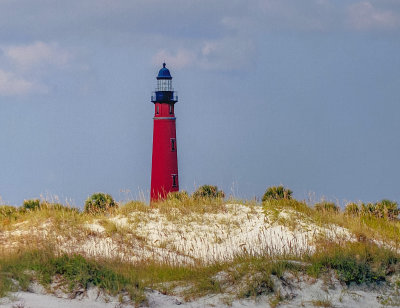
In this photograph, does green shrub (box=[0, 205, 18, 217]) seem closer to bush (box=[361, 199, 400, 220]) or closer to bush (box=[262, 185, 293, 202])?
bush (box=[262, 185, 293, 202])

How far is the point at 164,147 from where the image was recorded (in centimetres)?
3147

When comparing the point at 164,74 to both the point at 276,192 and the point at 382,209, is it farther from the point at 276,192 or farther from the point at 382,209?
the point at 382,209

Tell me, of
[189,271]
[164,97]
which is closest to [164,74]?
[164,97]

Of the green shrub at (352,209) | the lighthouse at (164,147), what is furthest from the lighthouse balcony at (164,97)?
the green shrub at (352,209)

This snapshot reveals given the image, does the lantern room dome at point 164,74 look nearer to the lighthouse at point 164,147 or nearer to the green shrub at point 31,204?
the lighthouse at point 164,147

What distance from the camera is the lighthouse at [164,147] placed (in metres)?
31.5

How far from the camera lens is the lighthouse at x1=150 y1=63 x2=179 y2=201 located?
103ft

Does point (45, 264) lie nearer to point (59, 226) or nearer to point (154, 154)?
point (59, 226)

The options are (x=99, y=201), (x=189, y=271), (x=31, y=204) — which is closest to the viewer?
(x=189, y=271)

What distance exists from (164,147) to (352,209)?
1465 centimetres

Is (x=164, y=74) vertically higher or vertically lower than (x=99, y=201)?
higher

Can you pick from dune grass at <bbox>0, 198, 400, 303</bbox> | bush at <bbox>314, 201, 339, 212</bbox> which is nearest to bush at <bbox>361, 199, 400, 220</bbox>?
bush at <bbox>314, 201, 339, 212</bbox>

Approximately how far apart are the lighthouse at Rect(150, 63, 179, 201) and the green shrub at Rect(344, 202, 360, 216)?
14.0m

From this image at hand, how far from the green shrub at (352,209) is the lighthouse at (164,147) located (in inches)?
551
